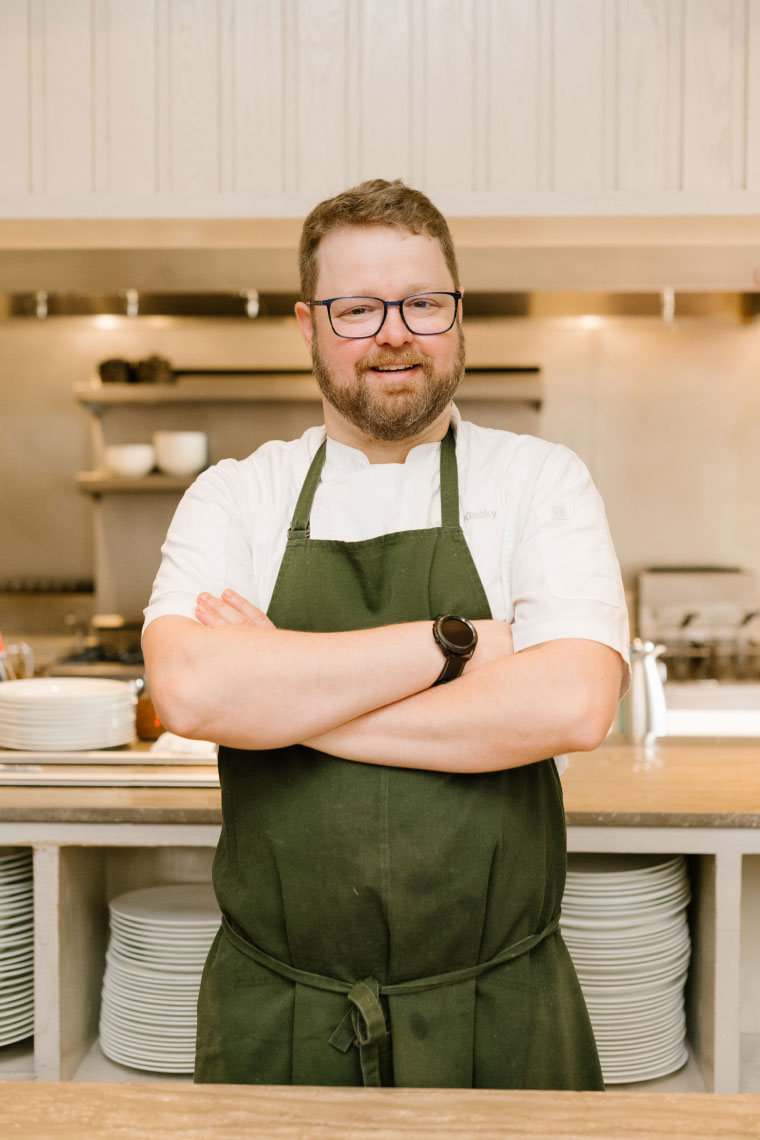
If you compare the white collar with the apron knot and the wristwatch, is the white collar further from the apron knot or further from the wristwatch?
the apron knot

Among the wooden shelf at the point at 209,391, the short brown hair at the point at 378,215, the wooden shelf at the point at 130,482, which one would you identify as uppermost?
the short brown hair at the point at 378,215

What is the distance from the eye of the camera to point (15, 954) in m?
2.08

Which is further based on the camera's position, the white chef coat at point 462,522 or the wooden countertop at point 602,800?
the wooden countertop at point 602,800

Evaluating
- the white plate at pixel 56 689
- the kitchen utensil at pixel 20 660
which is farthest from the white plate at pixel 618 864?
the kitchen utensil at pixel 20 660

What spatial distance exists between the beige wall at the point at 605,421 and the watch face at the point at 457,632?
11.6 feet

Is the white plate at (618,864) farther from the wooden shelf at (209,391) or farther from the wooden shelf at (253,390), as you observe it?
the wooden shelf at (209,391)

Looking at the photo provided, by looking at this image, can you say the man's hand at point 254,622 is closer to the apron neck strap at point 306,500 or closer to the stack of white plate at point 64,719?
the apron neck strap at point 306,500

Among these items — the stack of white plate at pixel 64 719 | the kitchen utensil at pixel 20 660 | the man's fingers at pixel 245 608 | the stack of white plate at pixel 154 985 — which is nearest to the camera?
the man's fingers at pixel 245 608

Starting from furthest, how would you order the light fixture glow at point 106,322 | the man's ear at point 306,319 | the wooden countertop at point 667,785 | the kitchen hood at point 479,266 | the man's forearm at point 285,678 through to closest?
the light fixture glow at point 106,322 < the kitchen hood at point 479,266 < the wooden countertop at point 667,785 < the man's ear at point 306,319 < the man's forearm at point 285,678

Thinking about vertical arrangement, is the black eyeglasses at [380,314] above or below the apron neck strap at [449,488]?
above

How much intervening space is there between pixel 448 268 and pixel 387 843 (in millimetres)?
753

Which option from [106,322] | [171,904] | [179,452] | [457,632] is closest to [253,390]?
[179,452]

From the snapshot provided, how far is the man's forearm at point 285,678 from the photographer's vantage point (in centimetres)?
133

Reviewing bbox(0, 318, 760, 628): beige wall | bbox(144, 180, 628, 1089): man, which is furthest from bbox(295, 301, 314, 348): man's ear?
bbox(0, 318, 760, 628): beige wall
